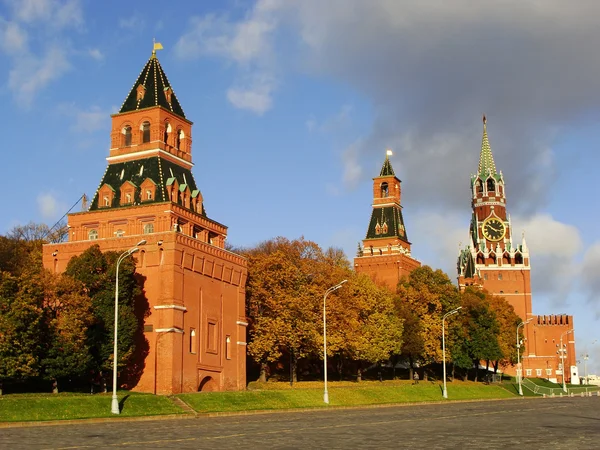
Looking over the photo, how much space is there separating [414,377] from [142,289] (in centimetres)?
4229

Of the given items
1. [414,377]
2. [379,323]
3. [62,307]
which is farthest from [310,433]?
[414,377]

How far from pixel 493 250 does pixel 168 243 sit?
352ft

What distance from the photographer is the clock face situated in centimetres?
16038

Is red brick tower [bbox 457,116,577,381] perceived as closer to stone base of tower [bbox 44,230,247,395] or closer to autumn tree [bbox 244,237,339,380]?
autumn tree [bbox 244,237,339,380]

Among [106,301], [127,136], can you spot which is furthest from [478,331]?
[106,301]

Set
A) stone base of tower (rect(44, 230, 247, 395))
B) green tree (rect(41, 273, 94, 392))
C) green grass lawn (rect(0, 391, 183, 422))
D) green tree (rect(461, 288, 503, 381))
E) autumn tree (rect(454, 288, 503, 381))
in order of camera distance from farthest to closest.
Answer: green tree (rect(461, 288, 503, 381)) → autumn tree (rect(454, 288, 503, 381)) → stone base of tower (rect(44, 230, 247, 395)) → green tree (rect(41, 273, 94, 392)) → green grass lawn (rect(0, 391, 183, 422))

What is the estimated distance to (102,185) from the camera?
2724 inches

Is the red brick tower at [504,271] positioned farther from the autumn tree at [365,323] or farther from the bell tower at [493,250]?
the autumn tree at [365,323]

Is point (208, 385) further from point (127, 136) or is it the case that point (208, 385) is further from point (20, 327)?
point (127, 136)

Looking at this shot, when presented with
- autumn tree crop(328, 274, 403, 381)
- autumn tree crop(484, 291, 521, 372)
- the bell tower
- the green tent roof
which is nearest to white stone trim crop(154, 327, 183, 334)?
autumn tree crop(328, 274, 403, 381)

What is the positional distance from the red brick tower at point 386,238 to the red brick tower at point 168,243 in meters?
43.4

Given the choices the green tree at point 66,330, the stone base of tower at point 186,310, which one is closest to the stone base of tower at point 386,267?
the stone base of tower at point 186,310

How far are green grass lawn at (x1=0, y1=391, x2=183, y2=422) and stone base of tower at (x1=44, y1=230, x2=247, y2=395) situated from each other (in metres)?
10.6

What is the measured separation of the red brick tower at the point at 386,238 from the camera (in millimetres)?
112750
